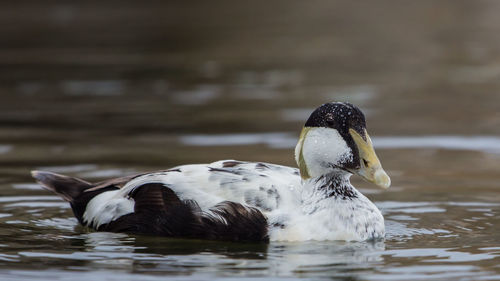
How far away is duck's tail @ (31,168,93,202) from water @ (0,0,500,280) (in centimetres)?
25

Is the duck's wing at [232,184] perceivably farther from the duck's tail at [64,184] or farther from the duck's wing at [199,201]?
the duck's tail at [64,184]

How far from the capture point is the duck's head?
8250mm

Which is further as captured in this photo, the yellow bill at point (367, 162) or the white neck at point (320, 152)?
the white neck at point (320, 152)

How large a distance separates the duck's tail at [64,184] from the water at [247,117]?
249 millimetres

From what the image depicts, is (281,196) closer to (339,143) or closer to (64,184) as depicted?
(339,143)

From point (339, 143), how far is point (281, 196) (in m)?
0.57

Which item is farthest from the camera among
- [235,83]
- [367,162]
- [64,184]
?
[235,83]

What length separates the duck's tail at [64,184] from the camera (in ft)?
30.2

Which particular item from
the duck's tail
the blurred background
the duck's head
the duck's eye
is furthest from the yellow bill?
the blurred background

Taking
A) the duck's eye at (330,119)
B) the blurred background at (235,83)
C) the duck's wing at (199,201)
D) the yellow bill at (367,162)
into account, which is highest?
the blurred background at (235,83)

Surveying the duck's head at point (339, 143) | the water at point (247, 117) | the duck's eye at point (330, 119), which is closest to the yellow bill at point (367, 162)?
the duck's head at point (339, 143)

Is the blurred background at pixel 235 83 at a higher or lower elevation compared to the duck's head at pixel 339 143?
higher

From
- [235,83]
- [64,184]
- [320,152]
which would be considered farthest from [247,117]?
[320,152]

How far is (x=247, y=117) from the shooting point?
15.1 m
